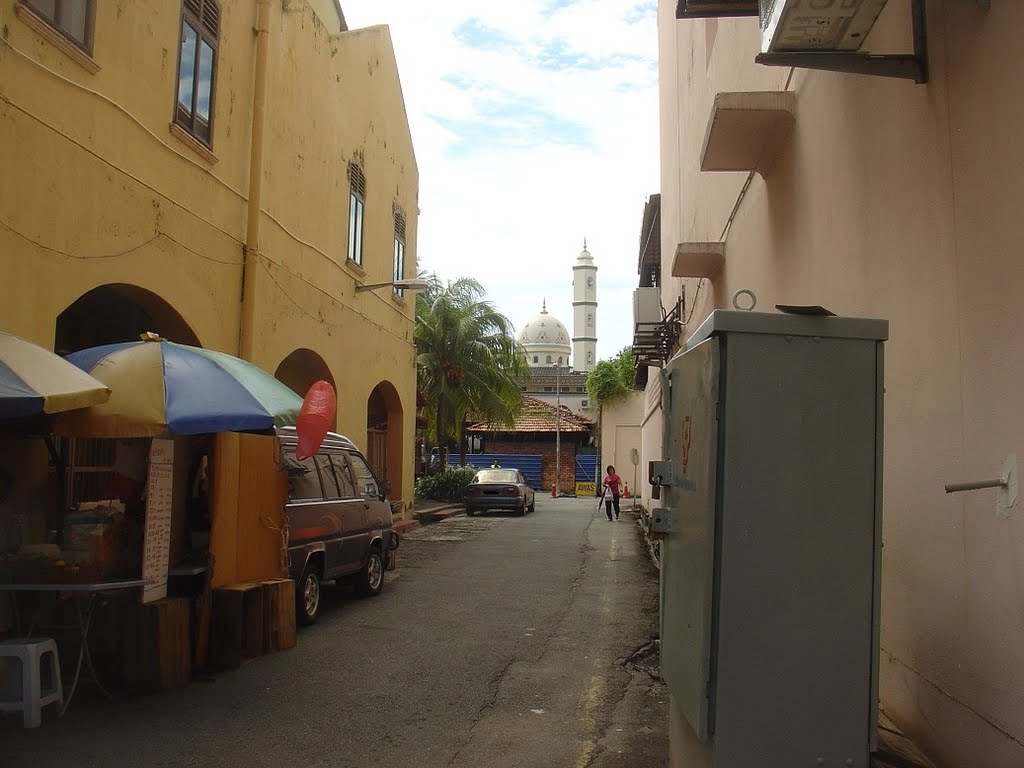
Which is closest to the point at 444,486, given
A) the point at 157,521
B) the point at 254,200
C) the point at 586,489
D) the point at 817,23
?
the point at 586,489

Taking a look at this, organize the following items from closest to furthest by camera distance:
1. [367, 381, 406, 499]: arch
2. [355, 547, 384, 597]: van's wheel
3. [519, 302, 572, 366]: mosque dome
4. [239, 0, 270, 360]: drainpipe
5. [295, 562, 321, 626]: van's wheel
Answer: [295, 562, 321, 626]: van's wheel → [355, 547, 384, 597]: van's wheel → [239, 0, 270, 360]: drainpipe → [367, 381, 406, 499]: arch → [519, 302, 572, 366]: mosque dome

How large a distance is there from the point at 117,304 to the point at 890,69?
396 inches

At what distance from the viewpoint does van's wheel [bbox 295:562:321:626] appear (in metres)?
9.27

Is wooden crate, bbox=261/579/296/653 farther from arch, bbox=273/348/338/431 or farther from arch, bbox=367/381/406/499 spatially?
arch, bbox=367/381/406/499

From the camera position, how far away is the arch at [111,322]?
35.9ft

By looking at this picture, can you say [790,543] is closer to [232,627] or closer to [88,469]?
[232,627]

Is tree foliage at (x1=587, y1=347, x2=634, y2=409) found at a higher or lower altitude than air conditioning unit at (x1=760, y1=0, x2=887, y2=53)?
higher

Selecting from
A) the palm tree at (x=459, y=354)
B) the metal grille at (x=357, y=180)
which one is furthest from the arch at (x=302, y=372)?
the palm tree at (x=459, y=354)

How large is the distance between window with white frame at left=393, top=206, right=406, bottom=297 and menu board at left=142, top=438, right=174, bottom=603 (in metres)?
13.0

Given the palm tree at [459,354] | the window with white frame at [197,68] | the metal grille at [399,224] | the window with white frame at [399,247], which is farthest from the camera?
the palm tree at [459,354]

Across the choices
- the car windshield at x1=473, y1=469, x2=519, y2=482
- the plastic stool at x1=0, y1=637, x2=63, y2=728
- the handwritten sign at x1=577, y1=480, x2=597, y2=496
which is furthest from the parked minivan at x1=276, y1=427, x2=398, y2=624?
the handwritten sign at x1=577, y1=480, x2=597, y2=496

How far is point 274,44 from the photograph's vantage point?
43.1 feet

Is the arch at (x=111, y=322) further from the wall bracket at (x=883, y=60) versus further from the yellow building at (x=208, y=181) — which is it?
the wall bracket at (x=883, y=60)

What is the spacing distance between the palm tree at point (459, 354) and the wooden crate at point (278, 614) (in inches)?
885
